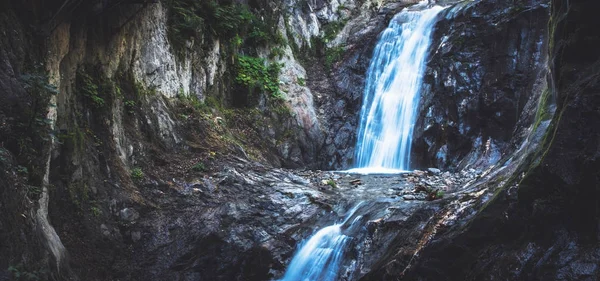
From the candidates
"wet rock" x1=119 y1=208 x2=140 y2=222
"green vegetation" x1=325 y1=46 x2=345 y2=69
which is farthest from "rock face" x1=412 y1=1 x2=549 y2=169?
"wet rock" x1=119 y1=208 x2=140 y2=222

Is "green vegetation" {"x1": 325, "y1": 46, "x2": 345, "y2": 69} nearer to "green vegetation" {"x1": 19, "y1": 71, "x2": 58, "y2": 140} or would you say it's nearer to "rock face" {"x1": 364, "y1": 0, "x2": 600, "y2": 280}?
"rock face" {"x1": 364, "y1": 0, "x2": 600, "y2": 280}

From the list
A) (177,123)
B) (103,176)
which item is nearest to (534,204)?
(103,176)

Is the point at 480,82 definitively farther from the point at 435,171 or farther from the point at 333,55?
the point at 333,55

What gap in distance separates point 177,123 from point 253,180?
237 centimetres

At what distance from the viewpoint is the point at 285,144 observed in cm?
1373

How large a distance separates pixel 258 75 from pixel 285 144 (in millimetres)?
2509

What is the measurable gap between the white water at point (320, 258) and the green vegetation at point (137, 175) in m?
3.25

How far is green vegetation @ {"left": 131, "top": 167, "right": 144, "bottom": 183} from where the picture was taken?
8383 millimetres

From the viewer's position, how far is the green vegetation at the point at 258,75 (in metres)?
13.9

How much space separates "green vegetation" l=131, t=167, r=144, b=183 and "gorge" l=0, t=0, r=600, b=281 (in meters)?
0.02

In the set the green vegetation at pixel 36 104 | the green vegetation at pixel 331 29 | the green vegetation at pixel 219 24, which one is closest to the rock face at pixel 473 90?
the green vegetation at pixel 219 24

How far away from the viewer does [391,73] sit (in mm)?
15938

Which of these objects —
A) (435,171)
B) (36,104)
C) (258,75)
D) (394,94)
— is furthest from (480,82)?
(36,104)

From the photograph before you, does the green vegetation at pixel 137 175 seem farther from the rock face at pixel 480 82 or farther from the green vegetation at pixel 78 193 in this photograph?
the rock face at pixel 480 82
